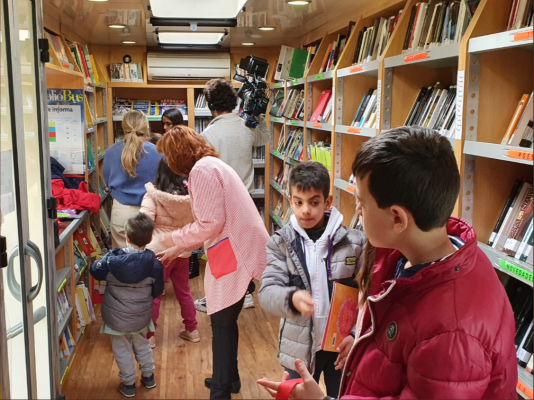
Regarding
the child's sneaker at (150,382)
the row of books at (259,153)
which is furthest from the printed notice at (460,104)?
the row of books at (259,153)

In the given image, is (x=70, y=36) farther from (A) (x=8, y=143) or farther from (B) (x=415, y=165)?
(B) (x=415, y=165)

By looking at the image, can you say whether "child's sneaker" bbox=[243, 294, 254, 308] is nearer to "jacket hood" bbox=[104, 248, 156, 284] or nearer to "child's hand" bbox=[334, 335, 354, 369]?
"jacket hood" bbox=[104, 248, 156, 284]

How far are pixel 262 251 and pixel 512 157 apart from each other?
4.52 feet

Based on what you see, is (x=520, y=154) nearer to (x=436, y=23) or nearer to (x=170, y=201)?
(x=436, y=23)

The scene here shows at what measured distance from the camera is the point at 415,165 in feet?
3.35

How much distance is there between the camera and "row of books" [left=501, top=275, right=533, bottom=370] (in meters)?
1.75

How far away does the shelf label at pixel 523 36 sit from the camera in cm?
152

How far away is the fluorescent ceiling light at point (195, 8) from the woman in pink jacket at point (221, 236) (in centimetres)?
171

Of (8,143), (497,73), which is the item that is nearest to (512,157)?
(497,73)

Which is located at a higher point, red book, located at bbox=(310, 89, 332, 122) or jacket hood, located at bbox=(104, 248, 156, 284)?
red book, located at bbox=(310, 89, 332, 122)

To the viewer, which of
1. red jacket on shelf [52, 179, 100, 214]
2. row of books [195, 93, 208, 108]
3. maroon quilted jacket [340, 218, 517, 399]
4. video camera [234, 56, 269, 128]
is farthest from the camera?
Answer: row of books [195, 93, 208, 108]

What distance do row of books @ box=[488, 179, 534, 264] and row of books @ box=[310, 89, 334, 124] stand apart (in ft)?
6.93

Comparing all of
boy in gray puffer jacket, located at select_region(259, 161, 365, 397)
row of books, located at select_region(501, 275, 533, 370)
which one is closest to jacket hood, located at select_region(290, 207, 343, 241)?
boy in gray puffer jacket, located at select_region(259, 161, 365, 397)

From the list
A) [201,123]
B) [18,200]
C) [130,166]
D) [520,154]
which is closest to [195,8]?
[130,166]
